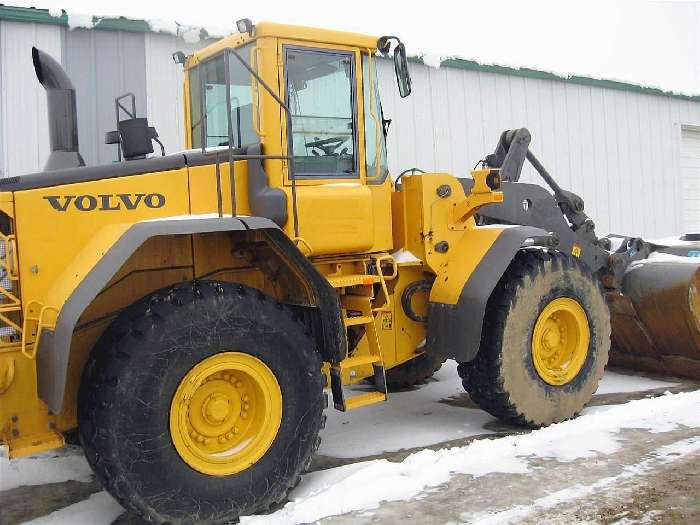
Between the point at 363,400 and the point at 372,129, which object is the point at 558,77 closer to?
the point at 372,129

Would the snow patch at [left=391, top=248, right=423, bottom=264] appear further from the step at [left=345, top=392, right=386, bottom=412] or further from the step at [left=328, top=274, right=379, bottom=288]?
the step at [left=345, top=392, right=386, bottom=412]

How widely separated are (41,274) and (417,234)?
8.41 feet

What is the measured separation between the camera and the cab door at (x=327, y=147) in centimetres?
447

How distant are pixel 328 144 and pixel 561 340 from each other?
246 cm

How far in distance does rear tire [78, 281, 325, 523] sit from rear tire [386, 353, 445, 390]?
103 inches

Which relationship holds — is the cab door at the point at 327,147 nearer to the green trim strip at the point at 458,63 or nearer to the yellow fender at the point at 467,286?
the yellow fender at the point at 467,286

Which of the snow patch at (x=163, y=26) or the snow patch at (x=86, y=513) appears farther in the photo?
the snow patch at (x=163, y=26)

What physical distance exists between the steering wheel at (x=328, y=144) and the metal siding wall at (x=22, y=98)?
12.3 feet

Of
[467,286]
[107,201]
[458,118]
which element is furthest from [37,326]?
[458,118]

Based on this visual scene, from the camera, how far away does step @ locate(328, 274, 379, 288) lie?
454 cm

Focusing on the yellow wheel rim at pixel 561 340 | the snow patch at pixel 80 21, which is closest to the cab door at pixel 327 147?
the yellow wheel rim at pixel 561 340

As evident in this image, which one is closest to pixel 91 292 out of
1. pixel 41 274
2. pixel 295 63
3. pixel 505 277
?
pixel 41 274

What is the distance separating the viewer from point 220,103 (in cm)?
497

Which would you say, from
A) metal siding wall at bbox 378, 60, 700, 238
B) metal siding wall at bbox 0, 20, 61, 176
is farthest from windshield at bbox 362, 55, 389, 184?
metal siding wall at bbox 378, 60, 700, 238
